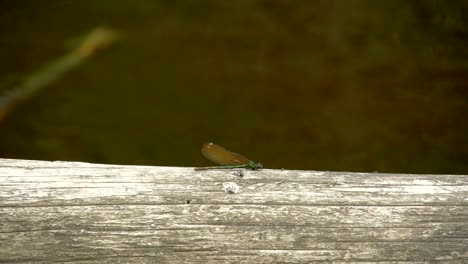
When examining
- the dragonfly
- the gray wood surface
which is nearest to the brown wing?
the dragonfly

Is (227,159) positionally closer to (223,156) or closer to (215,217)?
(223,156)

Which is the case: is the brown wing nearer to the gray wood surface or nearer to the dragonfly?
the dragonfly

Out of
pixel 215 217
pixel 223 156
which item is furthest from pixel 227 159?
pixel 215 217

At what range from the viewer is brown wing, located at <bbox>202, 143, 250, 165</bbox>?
3.88ft

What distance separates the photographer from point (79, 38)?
2.62m

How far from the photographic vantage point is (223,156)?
1.23 meters

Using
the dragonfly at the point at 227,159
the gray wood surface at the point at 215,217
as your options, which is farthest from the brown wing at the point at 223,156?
the gray wood surface at the point at 215,217

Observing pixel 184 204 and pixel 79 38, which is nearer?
pixel 184 204

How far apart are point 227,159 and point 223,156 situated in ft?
0.06

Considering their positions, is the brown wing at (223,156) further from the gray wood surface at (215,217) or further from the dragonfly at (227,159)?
the gray wood surface at (215,217)

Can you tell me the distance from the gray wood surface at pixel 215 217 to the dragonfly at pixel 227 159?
0.13 ft

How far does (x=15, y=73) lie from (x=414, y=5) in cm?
173

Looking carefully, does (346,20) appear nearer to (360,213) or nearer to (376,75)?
(376,75)

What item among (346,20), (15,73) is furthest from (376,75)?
(15,73)
